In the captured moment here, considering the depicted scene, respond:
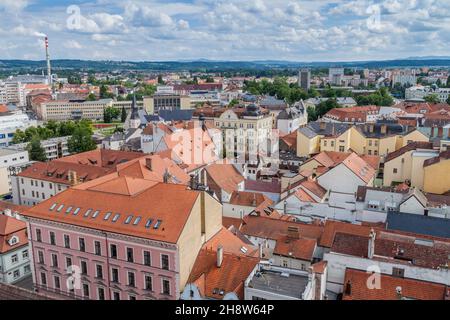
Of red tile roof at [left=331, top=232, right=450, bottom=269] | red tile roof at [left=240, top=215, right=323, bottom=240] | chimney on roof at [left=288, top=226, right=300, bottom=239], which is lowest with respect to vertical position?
red tile roof at [left=240, top=215, right=323, bottom=240]

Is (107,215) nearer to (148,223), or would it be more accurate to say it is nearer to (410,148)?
(148,223)

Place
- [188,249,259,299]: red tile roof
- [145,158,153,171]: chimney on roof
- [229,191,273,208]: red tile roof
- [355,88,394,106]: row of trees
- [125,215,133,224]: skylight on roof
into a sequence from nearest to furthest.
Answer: [188,249,259,299]: red tile roof < [125,215,133,224]: skylight on roof < [229,191,273,208]: red tile roof < [145,158,153,171]: chimney on roof < [355,88,394,106]: row of trees

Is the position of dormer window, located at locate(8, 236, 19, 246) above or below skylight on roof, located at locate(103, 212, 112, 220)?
below

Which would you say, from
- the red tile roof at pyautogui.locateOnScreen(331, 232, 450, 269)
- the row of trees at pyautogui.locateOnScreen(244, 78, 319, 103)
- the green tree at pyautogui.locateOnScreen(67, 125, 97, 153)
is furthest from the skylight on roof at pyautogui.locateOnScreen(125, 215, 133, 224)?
the row of trees at pyautogui.locateOnScreen(244, 78, 319, 103)

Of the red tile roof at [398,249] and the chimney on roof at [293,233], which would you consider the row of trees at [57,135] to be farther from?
the red tile roof at [398,249]

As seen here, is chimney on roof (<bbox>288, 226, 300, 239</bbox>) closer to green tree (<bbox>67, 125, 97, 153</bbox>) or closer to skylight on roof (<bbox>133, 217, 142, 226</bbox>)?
skylight on roof (<bbox>133, 217, 142, 226</bbox>)

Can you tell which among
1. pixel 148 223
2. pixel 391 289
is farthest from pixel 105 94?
pixel 391 289
